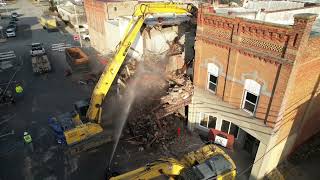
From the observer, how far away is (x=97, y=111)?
17.6 metres

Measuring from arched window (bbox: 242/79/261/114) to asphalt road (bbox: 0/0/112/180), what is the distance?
1004cm

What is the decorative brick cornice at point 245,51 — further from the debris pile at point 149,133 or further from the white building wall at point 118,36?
the white building wall at point 118,36

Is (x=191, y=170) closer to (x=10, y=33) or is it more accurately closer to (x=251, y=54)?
(x=251, y=54)

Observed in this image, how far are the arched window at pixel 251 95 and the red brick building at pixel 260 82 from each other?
0.06m

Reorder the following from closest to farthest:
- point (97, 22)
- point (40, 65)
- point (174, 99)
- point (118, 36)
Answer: point (174, 99)
point (118, 36)
point (40, 65)
point (97, 22)

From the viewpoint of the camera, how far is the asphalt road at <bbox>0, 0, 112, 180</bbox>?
15.9 metres

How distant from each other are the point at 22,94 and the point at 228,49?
70.2ft

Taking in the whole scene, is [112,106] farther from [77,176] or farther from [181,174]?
[181,174]

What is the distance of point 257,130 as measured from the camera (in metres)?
14.7

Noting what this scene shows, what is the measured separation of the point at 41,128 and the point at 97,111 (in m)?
6.19

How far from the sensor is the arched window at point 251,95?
46.6ft

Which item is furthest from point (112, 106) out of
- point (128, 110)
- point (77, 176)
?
point (77, 176)

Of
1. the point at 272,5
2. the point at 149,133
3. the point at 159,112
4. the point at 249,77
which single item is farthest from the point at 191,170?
the point at 272,5

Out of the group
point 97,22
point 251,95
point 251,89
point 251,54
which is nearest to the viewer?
point 251,54
